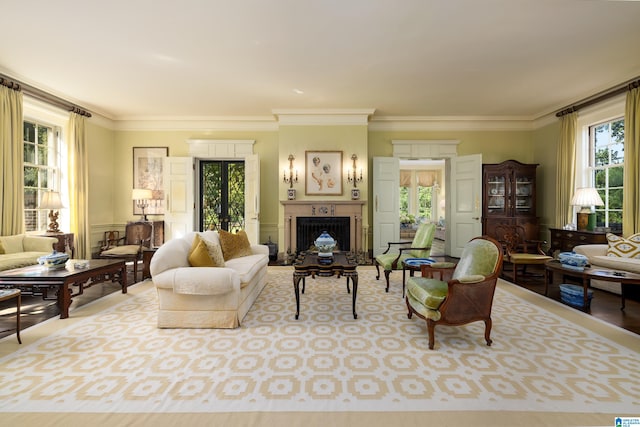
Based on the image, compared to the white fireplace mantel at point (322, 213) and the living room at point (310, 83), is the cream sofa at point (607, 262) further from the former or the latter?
the white fireplace mantel at point (322, 213)

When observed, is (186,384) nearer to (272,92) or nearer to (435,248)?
(272,92)

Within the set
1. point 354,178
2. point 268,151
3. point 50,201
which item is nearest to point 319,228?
point 354,178

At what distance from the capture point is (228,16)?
3363 millimetres

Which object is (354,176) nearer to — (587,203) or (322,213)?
(322,213)

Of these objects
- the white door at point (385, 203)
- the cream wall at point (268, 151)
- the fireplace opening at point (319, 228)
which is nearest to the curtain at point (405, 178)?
the cream wall at point (268, 151)

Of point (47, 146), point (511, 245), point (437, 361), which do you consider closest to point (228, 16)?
point (437, 361)

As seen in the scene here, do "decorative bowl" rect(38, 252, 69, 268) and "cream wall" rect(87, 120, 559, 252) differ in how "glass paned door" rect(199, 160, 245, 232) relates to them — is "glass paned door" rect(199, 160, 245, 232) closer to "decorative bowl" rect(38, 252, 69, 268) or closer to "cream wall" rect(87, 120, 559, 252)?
"cream wall" rect(87, 120, 559, 252)

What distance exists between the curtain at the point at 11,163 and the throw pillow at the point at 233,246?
354 centimetres

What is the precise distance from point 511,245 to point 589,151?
8.65 ft

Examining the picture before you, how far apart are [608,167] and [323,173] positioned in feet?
18.4

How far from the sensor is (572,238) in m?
5.29

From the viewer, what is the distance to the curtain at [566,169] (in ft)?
19.5

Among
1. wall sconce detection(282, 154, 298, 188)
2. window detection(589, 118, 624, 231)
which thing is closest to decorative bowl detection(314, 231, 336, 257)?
wall sconce detection(282, 154, 298, 188)

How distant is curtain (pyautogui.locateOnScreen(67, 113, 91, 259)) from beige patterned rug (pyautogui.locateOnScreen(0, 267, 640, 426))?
345cm
